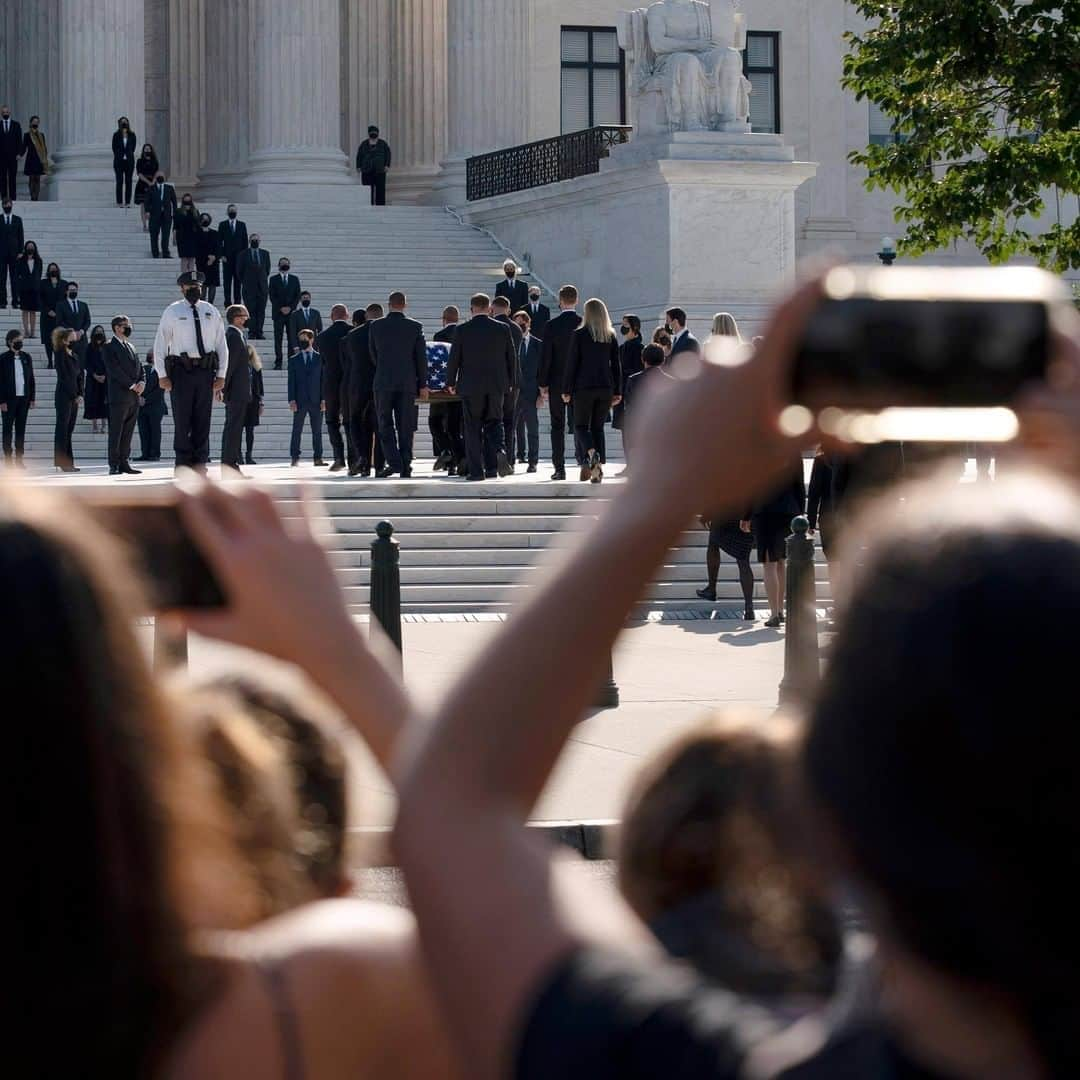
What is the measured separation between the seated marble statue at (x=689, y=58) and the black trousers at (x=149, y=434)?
26.2 ft

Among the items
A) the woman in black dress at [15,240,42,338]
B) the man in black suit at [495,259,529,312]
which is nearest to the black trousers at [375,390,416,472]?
the man in black suit at [495,259,529,312]

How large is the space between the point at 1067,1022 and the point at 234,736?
2.80 ft

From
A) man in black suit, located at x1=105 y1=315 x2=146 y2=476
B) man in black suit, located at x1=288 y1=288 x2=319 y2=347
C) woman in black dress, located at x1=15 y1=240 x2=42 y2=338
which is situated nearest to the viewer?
man in black suit, located at x1=105 y1=315 x2=146 y2=476

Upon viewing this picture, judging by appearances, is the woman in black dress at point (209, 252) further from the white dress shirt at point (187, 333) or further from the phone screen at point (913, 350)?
the phone screen at point (913, 350)

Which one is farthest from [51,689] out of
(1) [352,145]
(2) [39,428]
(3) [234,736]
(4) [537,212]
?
(1) [352,145]

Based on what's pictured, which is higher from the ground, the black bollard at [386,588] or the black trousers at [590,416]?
the black trousers at [590,416]

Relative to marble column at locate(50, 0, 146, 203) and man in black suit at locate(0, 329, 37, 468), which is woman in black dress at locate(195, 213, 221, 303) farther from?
man in black suit at locate(0, 329, 37, 468)

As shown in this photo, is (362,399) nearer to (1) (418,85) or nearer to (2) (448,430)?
(2) (448,430)

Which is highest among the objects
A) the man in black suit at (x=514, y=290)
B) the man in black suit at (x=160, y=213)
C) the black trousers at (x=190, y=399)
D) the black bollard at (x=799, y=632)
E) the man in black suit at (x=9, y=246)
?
the man in black suit at (x=160, y=213)

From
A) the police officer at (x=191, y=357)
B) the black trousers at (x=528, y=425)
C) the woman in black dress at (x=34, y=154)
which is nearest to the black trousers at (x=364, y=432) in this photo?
the police officer at (x=191, y=357)

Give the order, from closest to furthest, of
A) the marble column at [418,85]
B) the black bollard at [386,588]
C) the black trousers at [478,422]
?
the black bollard at [386,588]
the black trousers at [478,422]
the marble column at [418,85]

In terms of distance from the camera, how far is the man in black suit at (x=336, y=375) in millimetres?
21609

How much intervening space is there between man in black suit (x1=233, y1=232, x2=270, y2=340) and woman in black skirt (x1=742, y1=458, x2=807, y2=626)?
16016mm

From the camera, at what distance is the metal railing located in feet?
108
